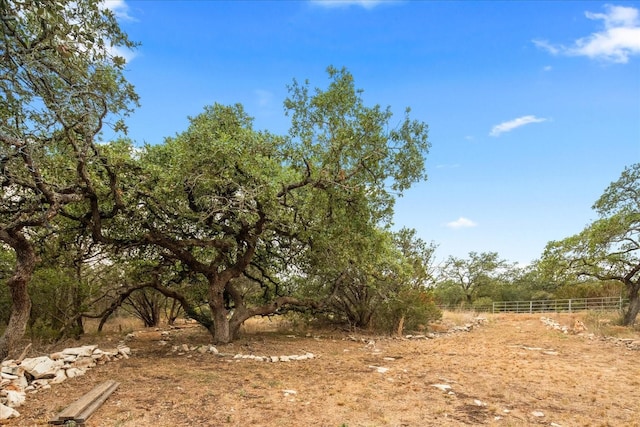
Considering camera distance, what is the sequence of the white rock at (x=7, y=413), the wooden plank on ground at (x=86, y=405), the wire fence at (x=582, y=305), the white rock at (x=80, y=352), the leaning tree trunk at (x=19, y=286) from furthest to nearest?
the wire fence at (x=582, y=305) < the white rock at (x=80, y=352) < the leaning tree trunk at (x=19, y=286) < the white rock at (x=7, y=413) < the wooden plank on ground at (x=86, y=405)

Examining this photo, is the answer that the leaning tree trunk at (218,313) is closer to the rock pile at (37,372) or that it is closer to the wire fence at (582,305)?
the rock pile at (37,372)

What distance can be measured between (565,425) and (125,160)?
8237 millimetres

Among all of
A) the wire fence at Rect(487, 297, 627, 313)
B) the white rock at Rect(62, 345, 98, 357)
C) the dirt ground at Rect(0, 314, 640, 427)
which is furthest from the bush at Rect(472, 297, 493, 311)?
the white rock at Rect(62, 345, 98, 357)

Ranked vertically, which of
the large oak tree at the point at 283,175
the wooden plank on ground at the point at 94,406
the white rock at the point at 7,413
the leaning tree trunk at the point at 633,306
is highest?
the large oak tree at the point at 283,175

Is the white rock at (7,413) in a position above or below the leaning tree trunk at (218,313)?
below

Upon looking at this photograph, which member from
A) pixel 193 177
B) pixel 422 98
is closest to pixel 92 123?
pixel 193 177

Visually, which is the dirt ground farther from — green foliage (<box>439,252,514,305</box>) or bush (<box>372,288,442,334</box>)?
green foliage (<box>439,252,514,305</box>)

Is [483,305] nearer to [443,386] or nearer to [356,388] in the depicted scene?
[443,386]

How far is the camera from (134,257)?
1066 cm

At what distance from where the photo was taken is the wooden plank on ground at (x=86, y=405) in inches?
177

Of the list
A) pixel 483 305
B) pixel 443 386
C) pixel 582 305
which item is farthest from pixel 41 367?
pixel 483 305

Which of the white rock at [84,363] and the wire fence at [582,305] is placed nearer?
the white rock at [84,363]

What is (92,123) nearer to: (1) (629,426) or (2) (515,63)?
(1) (629,426)

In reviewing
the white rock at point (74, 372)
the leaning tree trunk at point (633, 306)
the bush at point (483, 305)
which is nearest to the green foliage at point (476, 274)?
the bush at point (483, 305)
